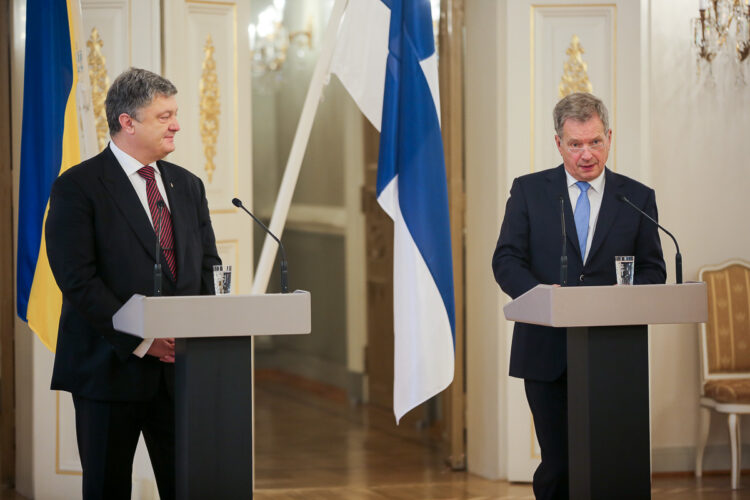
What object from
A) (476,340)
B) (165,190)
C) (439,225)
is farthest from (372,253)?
(165,190)

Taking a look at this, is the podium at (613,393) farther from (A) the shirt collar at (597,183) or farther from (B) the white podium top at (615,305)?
(A) the shirt collar at (597,183)

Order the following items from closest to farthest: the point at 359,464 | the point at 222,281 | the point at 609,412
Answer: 1. the point at 222,281
2. the point at 609,412
3. the point at 359,464

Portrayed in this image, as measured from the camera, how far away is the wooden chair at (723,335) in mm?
5531

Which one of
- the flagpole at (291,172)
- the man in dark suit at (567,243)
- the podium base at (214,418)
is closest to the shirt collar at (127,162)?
the podium base at (214,418)

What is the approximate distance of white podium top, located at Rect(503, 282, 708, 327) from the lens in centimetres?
288

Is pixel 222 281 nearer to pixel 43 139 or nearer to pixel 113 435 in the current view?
pixel 113 435

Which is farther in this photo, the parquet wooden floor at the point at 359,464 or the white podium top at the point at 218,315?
the parquet wooden floor at the point at 359,464

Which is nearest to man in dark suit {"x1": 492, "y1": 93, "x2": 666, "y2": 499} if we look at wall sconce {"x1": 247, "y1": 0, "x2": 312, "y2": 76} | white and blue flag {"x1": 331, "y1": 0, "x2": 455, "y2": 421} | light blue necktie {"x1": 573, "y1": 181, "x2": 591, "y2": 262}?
light blue necktie {"x1": 573, "y1": 181, "x2": 591, "y2": 262}

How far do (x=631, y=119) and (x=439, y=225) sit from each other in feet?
5.04

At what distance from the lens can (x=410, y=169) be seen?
4.39m

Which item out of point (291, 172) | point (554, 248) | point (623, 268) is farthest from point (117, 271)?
point (623, 268)

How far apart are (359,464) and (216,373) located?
3.17m

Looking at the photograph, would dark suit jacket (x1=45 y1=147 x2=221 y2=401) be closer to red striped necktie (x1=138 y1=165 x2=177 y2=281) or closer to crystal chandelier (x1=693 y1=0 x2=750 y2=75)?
red striped necktie (x1=138 y1=165 x2=177 y2=281)

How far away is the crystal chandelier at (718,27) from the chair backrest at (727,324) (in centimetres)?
116
